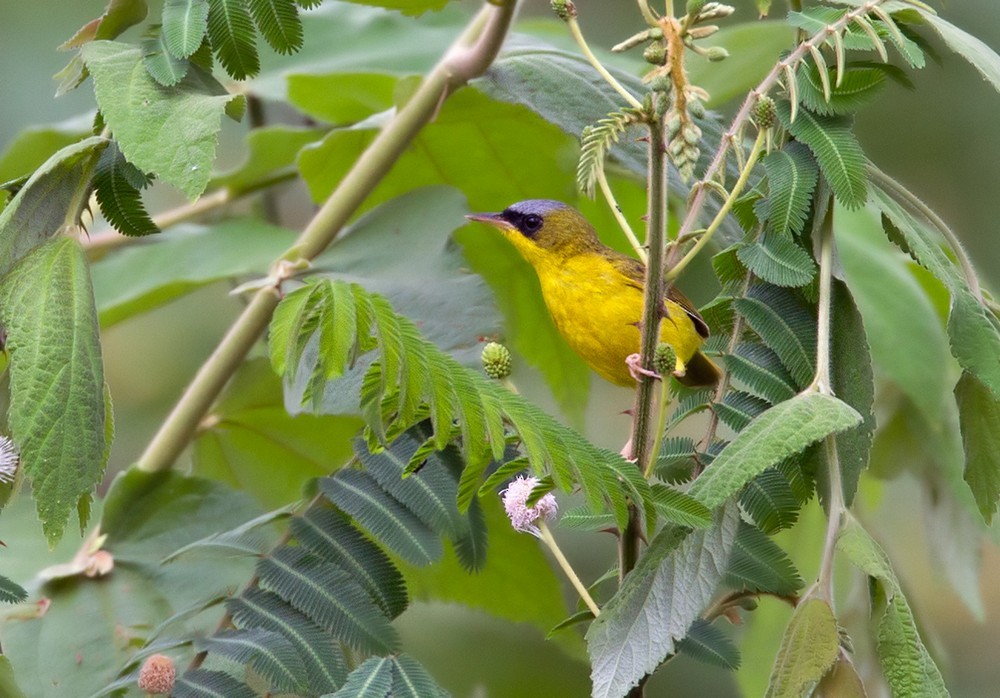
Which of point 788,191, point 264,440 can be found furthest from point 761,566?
point 264,440

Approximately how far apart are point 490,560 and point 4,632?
53cm

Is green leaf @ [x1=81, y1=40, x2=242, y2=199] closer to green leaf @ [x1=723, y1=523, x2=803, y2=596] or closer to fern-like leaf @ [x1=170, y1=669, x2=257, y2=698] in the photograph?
fern-like leaf @ [x1=170, y1=669, x2=257, y2=698]

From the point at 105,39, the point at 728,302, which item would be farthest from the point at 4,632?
the point at 728,302

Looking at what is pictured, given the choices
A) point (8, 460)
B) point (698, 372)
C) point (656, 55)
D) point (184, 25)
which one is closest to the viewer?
point (656, 55)

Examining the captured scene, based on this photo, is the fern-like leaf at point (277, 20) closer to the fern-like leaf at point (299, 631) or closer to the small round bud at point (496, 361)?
the small round bud at point (496, 361)

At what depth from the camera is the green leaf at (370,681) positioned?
86 cm

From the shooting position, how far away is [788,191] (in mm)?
953

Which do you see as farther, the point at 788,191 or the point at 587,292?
the point at 587,292

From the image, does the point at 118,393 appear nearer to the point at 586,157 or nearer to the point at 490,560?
the point at 490,560

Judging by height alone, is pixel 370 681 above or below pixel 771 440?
below

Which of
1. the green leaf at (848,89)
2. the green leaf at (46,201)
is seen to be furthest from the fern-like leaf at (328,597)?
the green leaf at (848,89)

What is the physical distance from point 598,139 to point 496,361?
0.66 feet

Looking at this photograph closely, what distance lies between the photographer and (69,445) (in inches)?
32.9

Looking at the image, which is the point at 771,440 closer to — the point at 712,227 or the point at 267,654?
the point at 712,227
